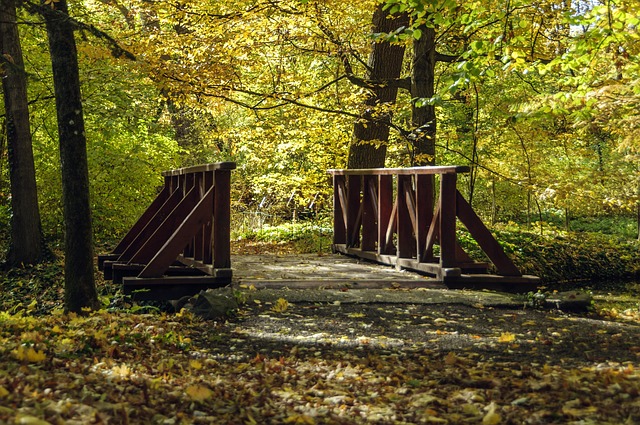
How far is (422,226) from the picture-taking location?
352 inches

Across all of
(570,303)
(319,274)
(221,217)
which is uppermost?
(221,217)

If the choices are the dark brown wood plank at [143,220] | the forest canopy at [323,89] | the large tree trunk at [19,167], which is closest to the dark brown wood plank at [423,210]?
the forest canopy at [323,89]

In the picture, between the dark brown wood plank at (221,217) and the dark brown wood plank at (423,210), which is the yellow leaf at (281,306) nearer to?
the dark brown wood plank at (221,217)

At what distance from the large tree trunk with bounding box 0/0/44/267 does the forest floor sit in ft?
18.9

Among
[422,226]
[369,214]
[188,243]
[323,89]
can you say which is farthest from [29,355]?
[323,89]

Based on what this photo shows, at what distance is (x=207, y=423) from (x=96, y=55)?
8524 mm

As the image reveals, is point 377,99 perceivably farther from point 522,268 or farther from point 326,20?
point 522,268

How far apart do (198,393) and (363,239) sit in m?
7.07

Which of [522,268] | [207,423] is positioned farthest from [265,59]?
[207,423]

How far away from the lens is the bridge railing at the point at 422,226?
8312 mm

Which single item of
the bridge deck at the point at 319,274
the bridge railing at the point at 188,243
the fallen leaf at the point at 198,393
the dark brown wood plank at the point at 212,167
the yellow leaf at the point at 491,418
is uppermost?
the dark brown wood plank at the point at 212,167

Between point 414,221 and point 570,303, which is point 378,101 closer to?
point 414,221

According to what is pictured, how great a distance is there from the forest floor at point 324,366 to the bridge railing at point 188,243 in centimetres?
37

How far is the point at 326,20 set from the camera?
13.9m
